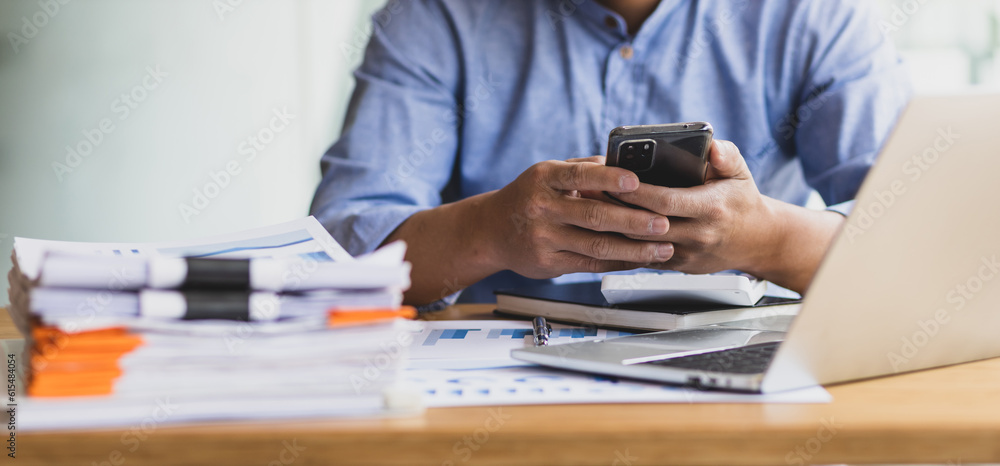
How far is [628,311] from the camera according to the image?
0.66 metres

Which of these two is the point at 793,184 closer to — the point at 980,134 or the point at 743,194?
the point at 743,194

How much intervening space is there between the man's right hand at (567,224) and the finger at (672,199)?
0.01 m

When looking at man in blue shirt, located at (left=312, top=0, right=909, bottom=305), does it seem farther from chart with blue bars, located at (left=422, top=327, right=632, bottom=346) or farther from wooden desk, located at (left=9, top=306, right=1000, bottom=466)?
wooden desk, located at (left=9, top=306, right=1000, bottom=466)

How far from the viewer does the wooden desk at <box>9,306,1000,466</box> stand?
338 millimetres

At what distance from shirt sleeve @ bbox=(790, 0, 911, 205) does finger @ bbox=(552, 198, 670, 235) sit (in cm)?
54

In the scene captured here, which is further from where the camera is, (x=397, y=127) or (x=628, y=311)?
(x=397, y=127)

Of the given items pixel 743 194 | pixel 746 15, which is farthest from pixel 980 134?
pixel 746 15

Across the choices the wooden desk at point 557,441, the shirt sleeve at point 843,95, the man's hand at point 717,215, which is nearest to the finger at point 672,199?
the man's hand at point 717,215

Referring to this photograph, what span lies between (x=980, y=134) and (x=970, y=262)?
10cm

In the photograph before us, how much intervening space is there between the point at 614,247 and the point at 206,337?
1.44ft

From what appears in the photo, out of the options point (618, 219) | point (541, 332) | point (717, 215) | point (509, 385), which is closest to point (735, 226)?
point (717, 215)

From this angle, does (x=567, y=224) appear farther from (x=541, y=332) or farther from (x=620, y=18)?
(x=620, y=18)

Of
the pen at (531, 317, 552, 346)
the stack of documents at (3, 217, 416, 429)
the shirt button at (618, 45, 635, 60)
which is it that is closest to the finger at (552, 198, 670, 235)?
the pen at (531, 317, 552, 346)

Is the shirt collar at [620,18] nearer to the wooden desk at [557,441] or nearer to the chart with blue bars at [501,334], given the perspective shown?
the chart with blue bars at [501,334]
